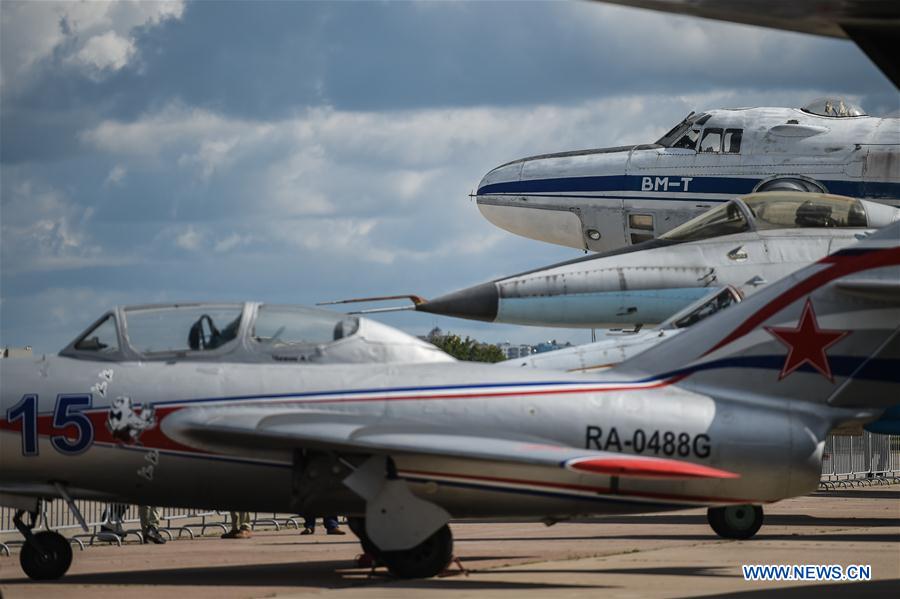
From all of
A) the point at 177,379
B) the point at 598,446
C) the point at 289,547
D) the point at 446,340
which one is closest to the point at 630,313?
the point at 289,547

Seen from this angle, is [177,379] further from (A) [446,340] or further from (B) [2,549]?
(A) [446,340]

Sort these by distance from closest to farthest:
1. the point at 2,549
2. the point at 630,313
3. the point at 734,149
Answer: the point at 2,549
the point at 630,313
the point at 734,149

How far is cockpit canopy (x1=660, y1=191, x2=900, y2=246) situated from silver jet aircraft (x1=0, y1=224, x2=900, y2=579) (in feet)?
19.2

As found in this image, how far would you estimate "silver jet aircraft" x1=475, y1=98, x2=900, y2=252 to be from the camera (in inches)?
833

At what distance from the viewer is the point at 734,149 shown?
22109 mm

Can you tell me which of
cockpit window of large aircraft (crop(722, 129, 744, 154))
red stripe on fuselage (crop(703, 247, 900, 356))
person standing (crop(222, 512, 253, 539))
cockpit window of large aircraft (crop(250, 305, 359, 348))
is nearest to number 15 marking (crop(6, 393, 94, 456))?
cockpit window of large aircraft (crop(250, 305, 359, 348))

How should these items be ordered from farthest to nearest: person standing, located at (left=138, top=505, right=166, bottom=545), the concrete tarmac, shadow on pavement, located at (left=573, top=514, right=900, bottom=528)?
shadow on pavement, located at (left=573, top=514, right=900, bottom=528) → person standing, located at (left=138, top=505, right=166, bottom=545) → the concrete tarmac

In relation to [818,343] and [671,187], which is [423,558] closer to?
[818,343]

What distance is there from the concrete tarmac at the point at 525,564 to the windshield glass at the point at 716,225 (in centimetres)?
394

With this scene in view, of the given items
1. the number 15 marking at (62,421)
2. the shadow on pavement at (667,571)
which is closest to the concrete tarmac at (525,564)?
the shadow on pavement at (667,571)

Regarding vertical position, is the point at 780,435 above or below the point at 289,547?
above

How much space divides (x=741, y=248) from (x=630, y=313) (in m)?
1.66

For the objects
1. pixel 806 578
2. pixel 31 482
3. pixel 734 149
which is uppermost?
pixel 734 149

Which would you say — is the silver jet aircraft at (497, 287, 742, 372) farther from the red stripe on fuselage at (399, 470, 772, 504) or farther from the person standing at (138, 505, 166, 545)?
the person standing at (138, 505, 166, 545)
